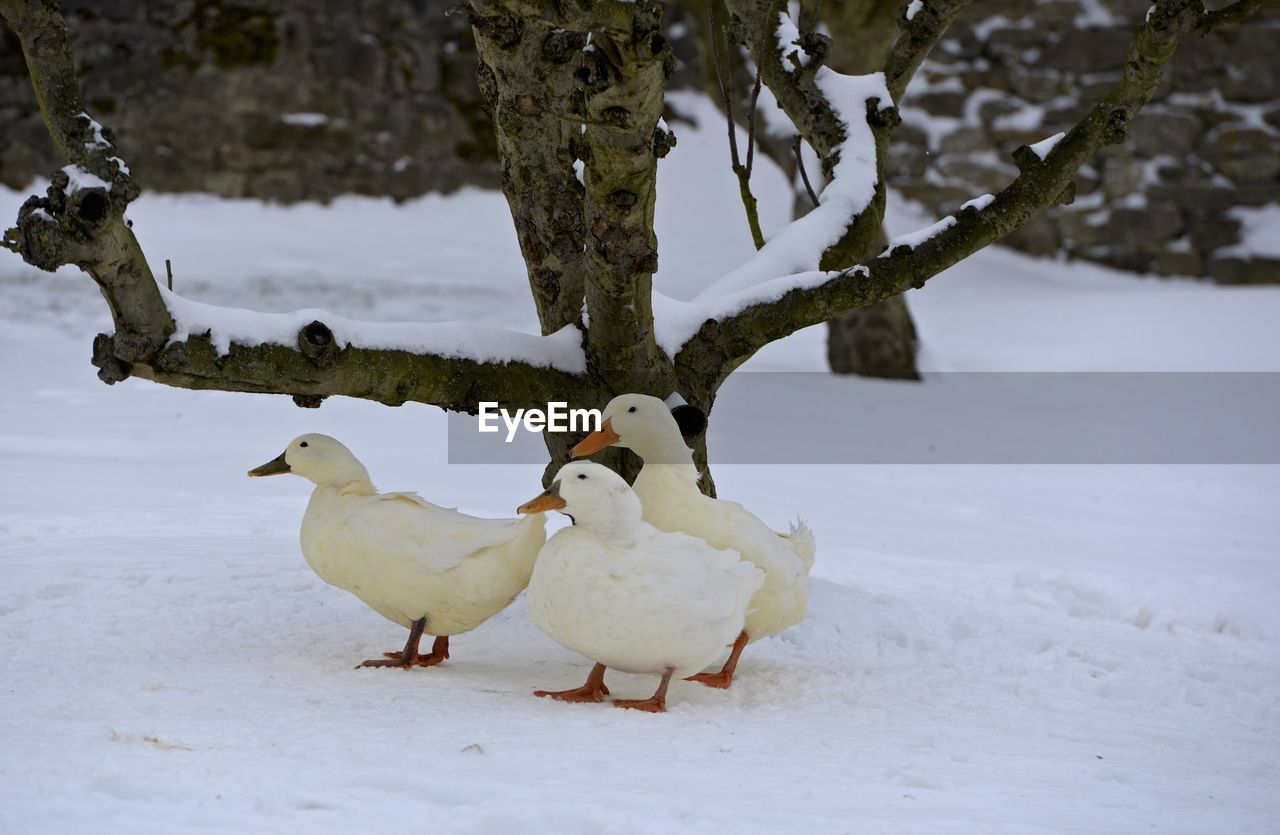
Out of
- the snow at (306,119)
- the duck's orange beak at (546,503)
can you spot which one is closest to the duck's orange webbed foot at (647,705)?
the duck's orange beak at (546,503)

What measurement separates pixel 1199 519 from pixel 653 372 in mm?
3498

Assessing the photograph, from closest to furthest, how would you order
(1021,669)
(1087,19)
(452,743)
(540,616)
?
(452,743), (540,616), (1021,669), (1087,19)

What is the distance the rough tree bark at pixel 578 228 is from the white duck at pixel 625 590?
730mm

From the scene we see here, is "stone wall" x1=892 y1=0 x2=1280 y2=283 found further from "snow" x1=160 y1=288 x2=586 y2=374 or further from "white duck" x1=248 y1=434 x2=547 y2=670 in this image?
"white duck" x1=248 y1=434 x2=547 y2=670

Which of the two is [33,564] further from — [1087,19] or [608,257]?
[1087,19]

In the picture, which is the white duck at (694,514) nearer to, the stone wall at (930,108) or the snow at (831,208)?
the snow at (831,208)

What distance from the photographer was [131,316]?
3143mm

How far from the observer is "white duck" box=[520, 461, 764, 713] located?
3074mm

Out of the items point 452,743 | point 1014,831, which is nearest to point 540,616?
point 452,743

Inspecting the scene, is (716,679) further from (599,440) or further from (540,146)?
(540,146)


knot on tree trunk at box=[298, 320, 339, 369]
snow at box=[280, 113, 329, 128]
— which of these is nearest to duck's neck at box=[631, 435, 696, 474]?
knot on tree trunk at box=[298, 320, 339, 369]

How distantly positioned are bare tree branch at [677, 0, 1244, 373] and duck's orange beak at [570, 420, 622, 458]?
0.63 m

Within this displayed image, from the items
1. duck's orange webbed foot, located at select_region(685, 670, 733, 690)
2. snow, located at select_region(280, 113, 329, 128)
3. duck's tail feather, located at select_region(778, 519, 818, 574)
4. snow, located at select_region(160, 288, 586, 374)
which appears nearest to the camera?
snow, located at select_region(160, 288, 586, 374)

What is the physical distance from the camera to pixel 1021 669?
3873 mm
